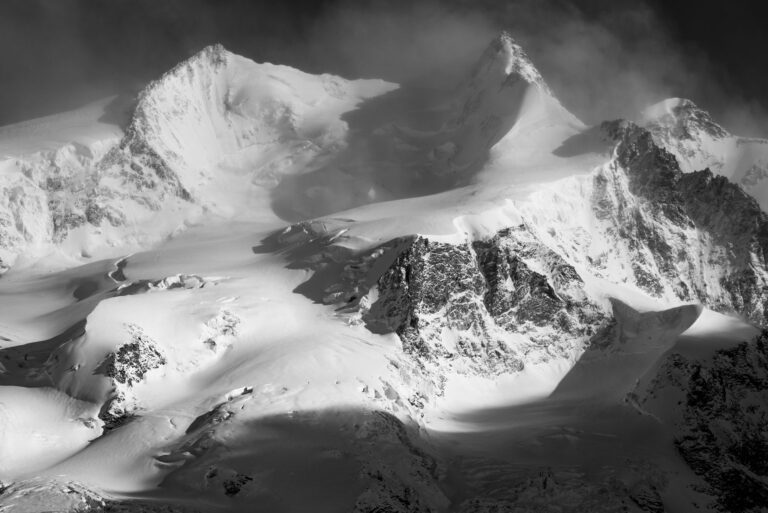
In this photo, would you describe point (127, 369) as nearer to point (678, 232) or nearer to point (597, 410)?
point (597, 410)

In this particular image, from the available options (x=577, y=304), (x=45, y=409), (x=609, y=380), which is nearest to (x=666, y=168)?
(x=577, y=304)

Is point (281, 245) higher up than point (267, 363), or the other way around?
point (281, 245)

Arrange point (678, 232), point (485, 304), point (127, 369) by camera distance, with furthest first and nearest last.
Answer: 1. point (678, 232)
2. point (485, 304)
3. point (127, 369)

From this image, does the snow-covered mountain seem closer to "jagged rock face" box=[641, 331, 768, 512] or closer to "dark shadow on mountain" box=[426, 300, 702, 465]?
"jagged rock face" box=[641, 331, 768, 512]

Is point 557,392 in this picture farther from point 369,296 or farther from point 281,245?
point 281,245

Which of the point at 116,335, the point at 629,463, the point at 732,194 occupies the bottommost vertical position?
the point at 629,463

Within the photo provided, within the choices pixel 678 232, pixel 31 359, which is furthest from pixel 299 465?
pixel 678 232
